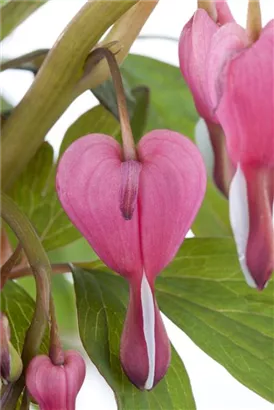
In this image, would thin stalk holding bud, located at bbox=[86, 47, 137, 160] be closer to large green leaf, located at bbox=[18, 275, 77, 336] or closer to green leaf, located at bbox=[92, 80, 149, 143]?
green leaf, located at bbox=[92, 80, 149, 143]

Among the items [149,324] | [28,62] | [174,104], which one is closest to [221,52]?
[149,324]

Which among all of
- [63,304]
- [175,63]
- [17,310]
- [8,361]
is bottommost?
[63,304]

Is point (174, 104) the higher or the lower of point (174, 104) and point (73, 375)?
the lower

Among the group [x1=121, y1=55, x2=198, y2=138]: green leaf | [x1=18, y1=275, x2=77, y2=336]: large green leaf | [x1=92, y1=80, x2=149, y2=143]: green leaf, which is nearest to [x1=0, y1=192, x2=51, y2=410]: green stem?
[x1=92, y1=80, x2=149, y2=143]: green leaf

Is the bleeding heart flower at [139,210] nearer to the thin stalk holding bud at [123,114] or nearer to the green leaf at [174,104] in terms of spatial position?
the thin stalk holding bud at [123,114]

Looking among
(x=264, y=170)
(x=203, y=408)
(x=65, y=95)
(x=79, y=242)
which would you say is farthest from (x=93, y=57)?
(x=203, y=408)

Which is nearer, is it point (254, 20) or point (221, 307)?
point (254, 20)

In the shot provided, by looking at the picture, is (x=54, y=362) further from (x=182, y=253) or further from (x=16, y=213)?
(x=182, y=253)

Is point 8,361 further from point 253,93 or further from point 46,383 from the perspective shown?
point 253,93
